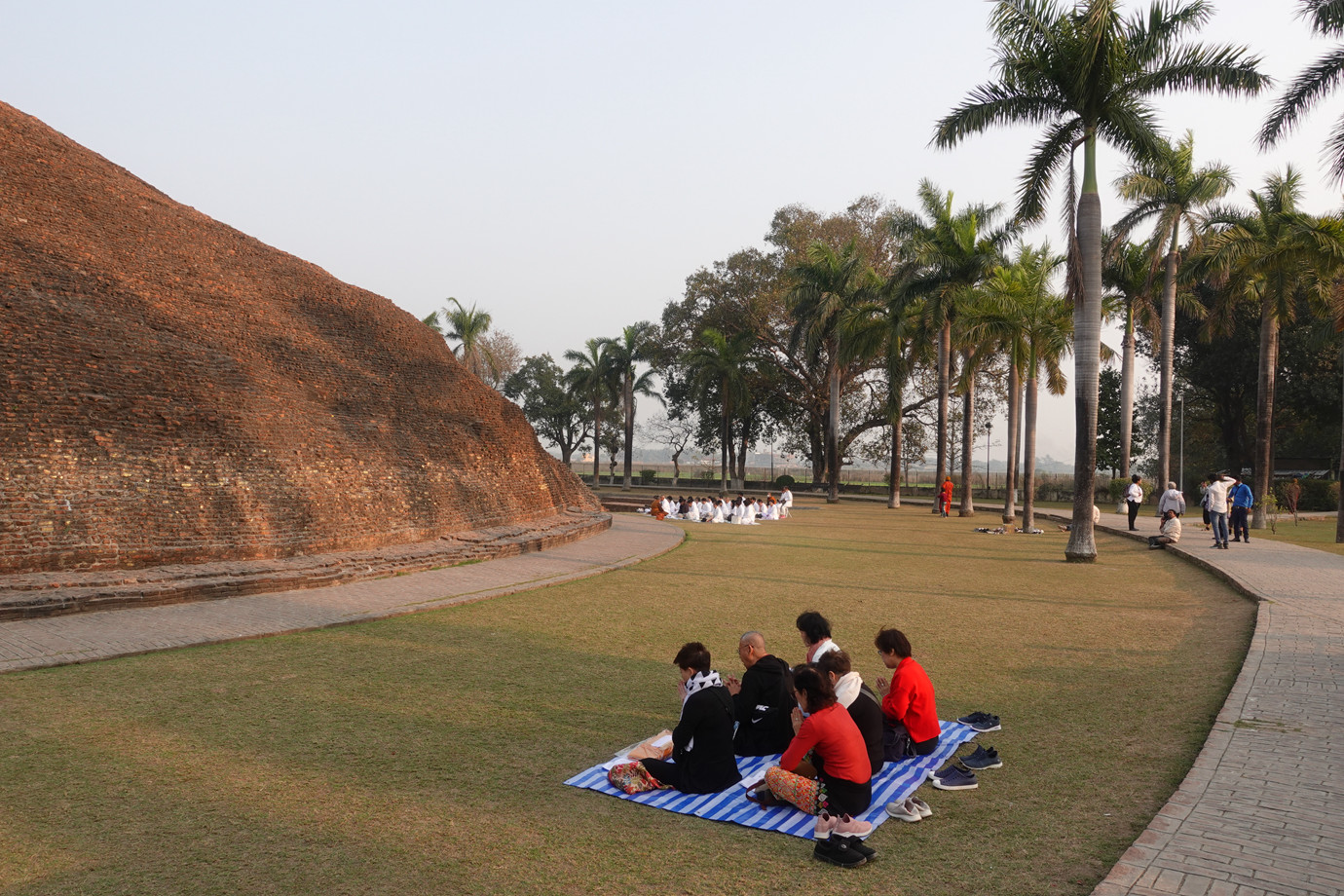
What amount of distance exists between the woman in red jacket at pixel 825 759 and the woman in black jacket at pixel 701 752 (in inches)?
14.6

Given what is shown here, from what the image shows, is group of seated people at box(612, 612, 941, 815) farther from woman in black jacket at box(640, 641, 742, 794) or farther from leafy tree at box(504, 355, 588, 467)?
leafy tree at box(504, 355, 588, 467)

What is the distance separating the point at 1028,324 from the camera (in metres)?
26.2

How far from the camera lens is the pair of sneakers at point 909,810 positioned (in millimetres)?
4905

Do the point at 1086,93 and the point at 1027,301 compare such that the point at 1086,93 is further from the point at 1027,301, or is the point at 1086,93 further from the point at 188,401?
the point at 188,401

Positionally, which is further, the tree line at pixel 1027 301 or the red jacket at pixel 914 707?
the tree line at pixel 1027 301

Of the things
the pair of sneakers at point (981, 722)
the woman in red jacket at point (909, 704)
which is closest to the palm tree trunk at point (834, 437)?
the pair of sneakers at point (981, 722)

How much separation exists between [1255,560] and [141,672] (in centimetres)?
1824

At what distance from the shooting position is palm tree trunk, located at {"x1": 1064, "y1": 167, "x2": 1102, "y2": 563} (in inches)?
714

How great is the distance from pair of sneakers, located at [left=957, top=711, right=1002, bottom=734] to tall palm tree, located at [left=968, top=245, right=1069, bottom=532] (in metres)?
20.3

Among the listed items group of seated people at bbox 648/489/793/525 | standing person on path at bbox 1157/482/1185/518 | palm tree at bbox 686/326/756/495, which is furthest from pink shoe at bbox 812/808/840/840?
palm tree at bbox 686/326/756/495

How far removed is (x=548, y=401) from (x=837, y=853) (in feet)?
214

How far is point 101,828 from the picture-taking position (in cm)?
455

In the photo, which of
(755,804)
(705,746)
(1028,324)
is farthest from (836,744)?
(1028,324)

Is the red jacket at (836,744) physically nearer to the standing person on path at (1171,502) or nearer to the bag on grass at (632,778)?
the bag on grass at (632,778)
